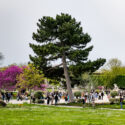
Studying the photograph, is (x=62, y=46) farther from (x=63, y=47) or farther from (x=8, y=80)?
(x=8, y=80)

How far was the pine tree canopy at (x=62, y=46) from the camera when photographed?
42562 millimetres

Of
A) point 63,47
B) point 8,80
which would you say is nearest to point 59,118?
point 63,47

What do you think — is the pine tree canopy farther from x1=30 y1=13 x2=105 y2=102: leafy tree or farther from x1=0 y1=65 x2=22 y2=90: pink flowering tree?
x1=0 y1=65 x2=22 y2=90: pink flowering tree

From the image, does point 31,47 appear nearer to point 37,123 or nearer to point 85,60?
point 85,60

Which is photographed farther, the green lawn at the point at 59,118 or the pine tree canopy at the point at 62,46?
the pine tree canopy at the point at 62,46

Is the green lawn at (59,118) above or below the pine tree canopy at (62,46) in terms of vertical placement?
below

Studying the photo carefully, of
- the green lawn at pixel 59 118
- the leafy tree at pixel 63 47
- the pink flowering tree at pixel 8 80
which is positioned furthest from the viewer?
the pink flowering tree at pixel 8 80

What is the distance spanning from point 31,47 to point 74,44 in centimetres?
697

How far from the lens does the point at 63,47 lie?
42562 millimetres

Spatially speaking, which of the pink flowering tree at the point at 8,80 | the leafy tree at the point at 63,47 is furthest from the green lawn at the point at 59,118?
the pink flowering tree at the point at 8,80

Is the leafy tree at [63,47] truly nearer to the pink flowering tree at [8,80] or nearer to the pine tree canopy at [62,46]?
the pine tree canopy at [62,46]

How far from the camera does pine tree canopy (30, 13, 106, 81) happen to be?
42.6 m

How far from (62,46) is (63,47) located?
2023 millimetres

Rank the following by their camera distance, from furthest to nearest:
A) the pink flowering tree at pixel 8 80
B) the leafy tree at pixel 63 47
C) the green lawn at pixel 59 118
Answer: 1. the pink flowering tree at pixel 8 80
2. the leafy tree at pixel 63 47
3. the green lawn at pixel 59 118
